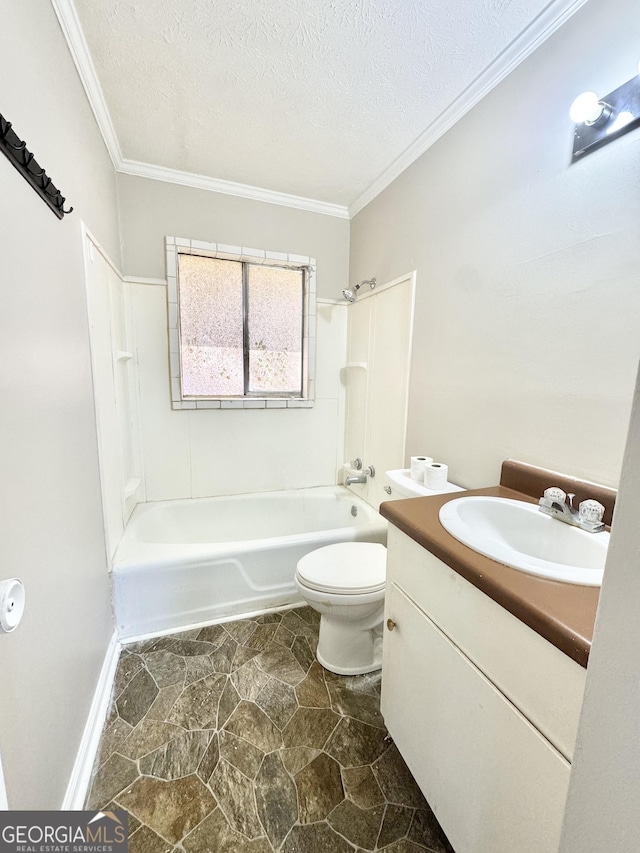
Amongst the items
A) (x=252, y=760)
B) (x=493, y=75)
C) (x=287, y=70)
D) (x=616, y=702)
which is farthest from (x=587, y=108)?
(x=252, y=760)

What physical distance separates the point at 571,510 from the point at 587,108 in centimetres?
113

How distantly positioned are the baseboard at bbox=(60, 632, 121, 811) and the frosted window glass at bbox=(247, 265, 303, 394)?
69.4 inches

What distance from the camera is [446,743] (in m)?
0.87

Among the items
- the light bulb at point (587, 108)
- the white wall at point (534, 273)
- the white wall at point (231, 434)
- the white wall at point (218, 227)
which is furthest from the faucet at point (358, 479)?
the light bulb at point (587, 108)

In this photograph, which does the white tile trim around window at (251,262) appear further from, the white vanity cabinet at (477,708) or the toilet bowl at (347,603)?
the white vanity cabinet at (477,708)

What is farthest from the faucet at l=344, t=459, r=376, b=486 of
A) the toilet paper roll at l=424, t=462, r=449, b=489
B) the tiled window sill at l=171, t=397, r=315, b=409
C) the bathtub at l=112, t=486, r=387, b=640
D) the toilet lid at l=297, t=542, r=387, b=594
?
the toilet paper roll at l=424, t=462, r=449, b=489

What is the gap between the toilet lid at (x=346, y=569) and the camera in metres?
1.43

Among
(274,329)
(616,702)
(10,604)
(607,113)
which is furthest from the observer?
(274,329)

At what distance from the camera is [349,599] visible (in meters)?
1.41

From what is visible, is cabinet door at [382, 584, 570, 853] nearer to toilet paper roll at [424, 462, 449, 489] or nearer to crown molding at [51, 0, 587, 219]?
toilet paper roll at [424, 462, 449, 489]

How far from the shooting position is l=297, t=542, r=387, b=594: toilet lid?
143 cm

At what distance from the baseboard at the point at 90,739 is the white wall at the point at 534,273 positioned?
1696mm

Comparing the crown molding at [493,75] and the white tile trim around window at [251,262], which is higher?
the crown molding at [493,75]

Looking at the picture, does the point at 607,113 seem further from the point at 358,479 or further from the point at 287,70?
the point at 358,479
